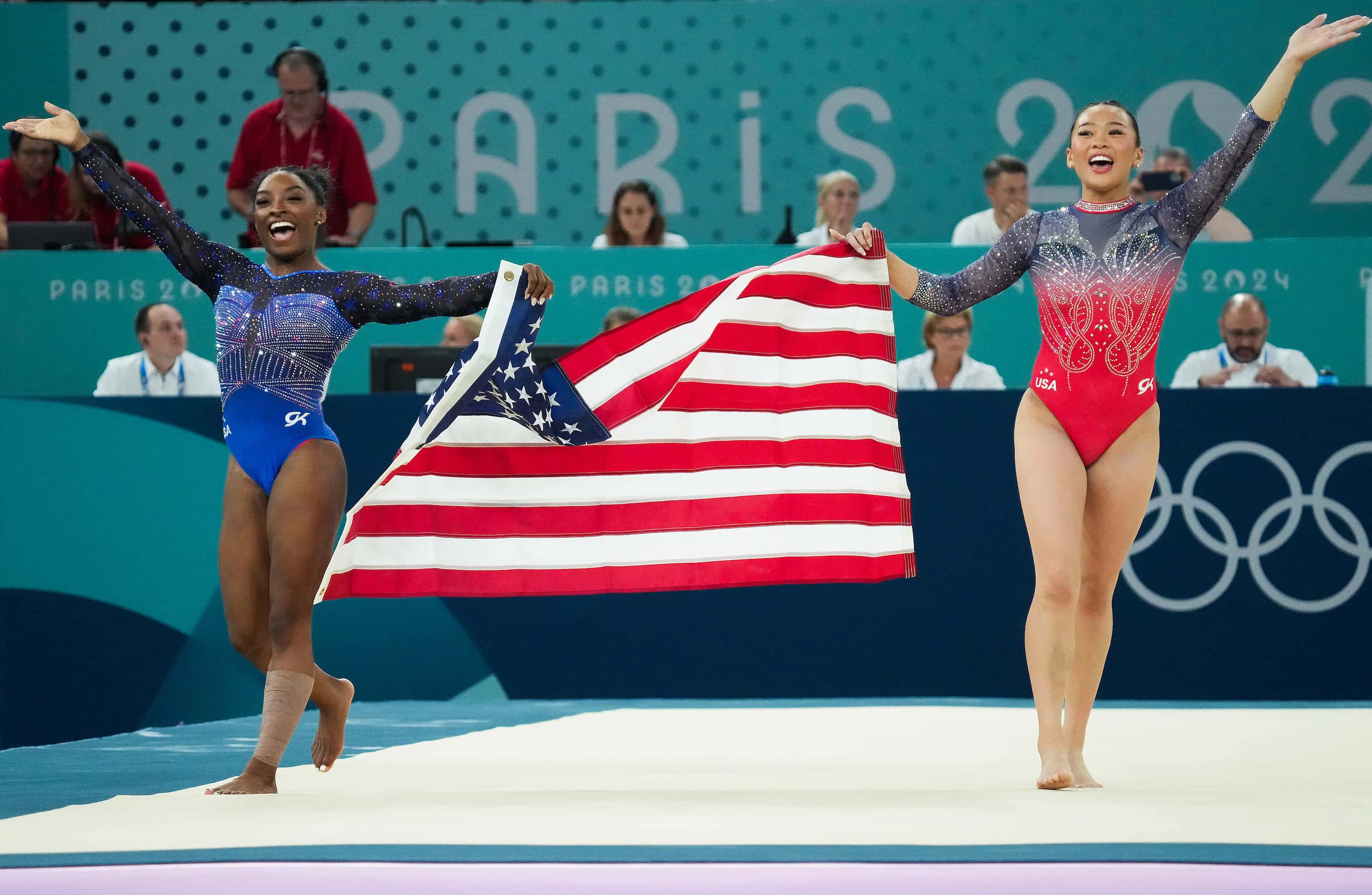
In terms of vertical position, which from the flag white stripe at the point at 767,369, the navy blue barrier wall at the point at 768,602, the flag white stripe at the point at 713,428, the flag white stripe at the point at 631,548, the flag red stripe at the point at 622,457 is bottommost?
the navy blue barrier wall at the point at 768,602

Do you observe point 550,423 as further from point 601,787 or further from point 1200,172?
point 1200,172

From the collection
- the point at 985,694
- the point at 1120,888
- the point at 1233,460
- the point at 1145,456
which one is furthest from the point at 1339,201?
the point at 1120,888

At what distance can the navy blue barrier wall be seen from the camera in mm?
7574

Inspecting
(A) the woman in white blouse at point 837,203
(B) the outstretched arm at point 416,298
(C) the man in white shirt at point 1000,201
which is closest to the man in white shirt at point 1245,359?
(C) the man in white shirt at point 1000,201

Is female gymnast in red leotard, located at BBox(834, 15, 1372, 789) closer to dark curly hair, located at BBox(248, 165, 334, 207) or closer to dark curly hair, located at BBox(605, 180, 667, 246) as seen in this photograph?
dark curly hair, located at BBox(248, 165, 334, 207)

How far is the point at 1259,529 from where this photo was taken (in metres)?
7.75

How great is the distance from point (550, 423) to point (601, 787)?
121 cm

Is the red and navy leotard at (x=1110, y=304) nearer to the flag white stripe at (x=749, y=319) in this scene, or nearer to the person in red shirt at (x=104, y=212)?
the flag white stripe at (x=749, y=319)

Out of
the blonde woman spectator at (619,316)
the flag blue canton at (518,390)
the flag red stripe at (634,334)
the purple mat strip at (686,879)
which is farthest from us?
the blonde woman spectator at (619,316)

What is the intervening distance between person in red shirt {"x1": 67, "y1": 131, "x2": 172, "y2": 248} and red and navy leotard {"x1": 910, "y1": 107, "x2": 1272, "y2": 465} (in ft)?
20.4

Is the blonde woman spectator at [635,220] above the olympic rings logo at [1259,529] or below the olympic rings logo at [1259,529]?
above

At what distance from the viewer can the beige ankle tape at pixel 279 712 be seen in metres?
4.84

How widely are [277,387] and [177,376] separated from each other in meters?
4.17

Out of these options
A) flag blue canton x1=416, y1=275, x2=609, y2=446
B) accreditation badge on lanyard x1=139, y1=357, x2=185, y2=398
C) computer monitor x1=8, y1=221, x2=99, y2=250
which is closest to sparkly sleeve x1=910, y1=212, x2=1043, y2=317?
flag blue canton x1=416, y1=275, x2=609, y2=446
